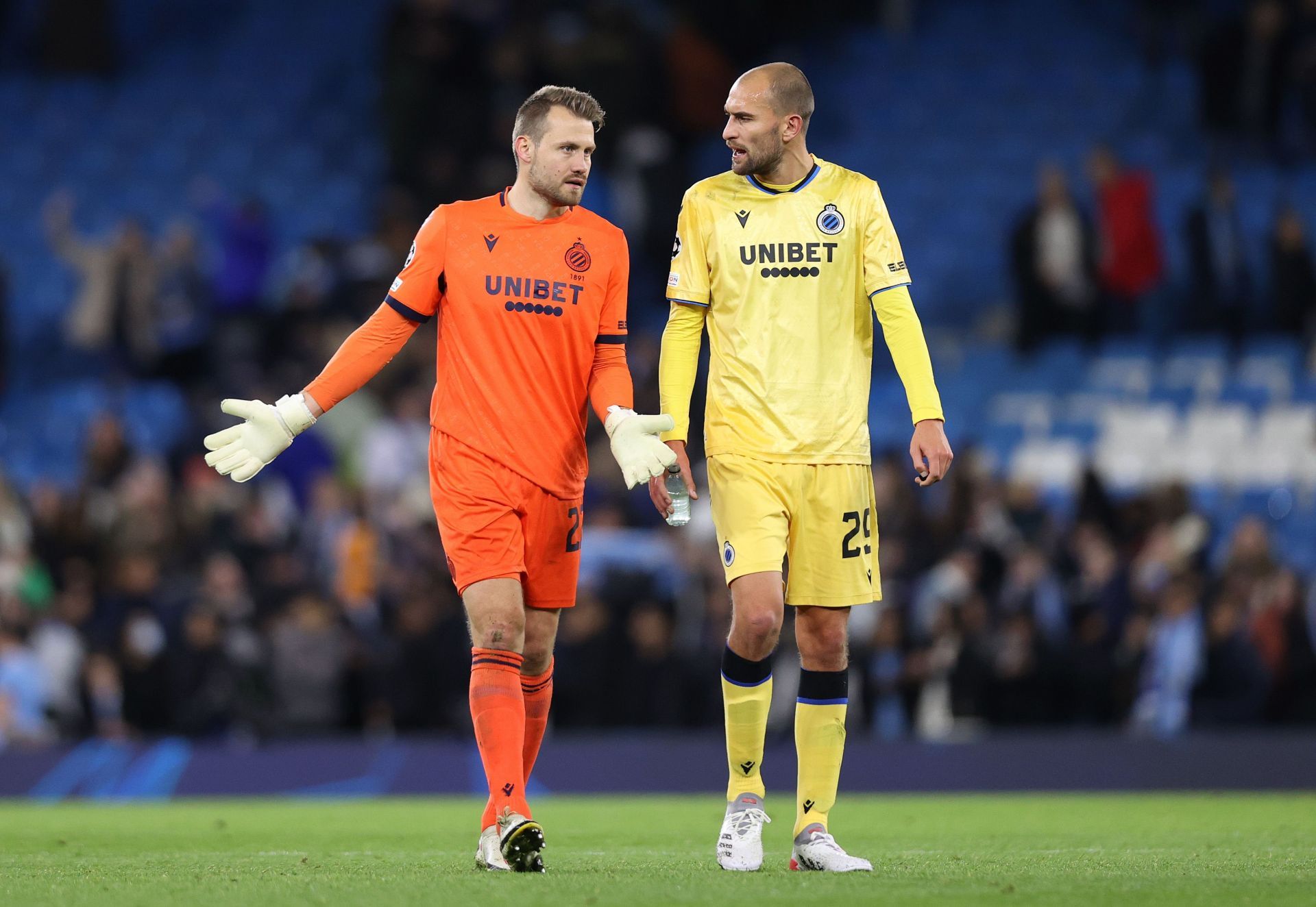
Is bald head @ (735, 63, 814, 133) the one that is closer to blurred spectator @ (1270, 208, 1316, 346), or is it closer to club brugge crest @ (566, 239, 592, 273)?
club brugge crest @ (566, 239, 592, 273)

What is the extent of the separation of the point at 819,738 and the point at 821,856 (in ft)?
1.54

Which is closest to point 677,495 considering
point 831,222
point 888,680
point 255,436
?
point 831,222

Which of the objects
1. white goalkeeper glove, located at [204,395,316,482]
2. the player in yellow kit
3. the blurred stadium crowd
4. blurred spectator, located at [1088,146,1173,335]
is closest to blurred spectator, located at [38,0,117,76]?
the blurred stadium crowd

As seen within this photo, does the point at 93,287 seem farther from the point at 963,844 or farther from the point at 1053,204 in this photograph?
the point at 963,844

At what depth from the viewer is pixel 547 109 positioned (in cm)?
725

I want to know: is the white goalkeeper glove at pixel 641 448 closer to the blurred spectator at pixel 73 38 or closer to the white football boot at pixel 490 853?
the white football boot at pixel 490 853

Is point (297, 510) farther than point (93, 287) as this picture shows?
No

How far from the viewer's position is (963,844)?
8.38 meters

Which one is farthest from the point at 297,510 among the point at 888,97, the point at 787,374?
the point at 787,374

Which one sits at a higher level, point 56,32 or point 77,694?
point 56,32

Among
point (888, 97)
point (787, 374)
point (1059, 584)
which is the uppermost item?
point (888, 97)

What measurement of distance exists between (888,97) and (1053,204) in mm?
4864

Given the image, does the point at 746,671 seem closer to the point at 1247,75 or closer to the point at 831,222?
the point at 831,222

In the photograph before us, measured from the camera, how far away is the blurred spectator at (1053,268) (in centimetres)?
1878
